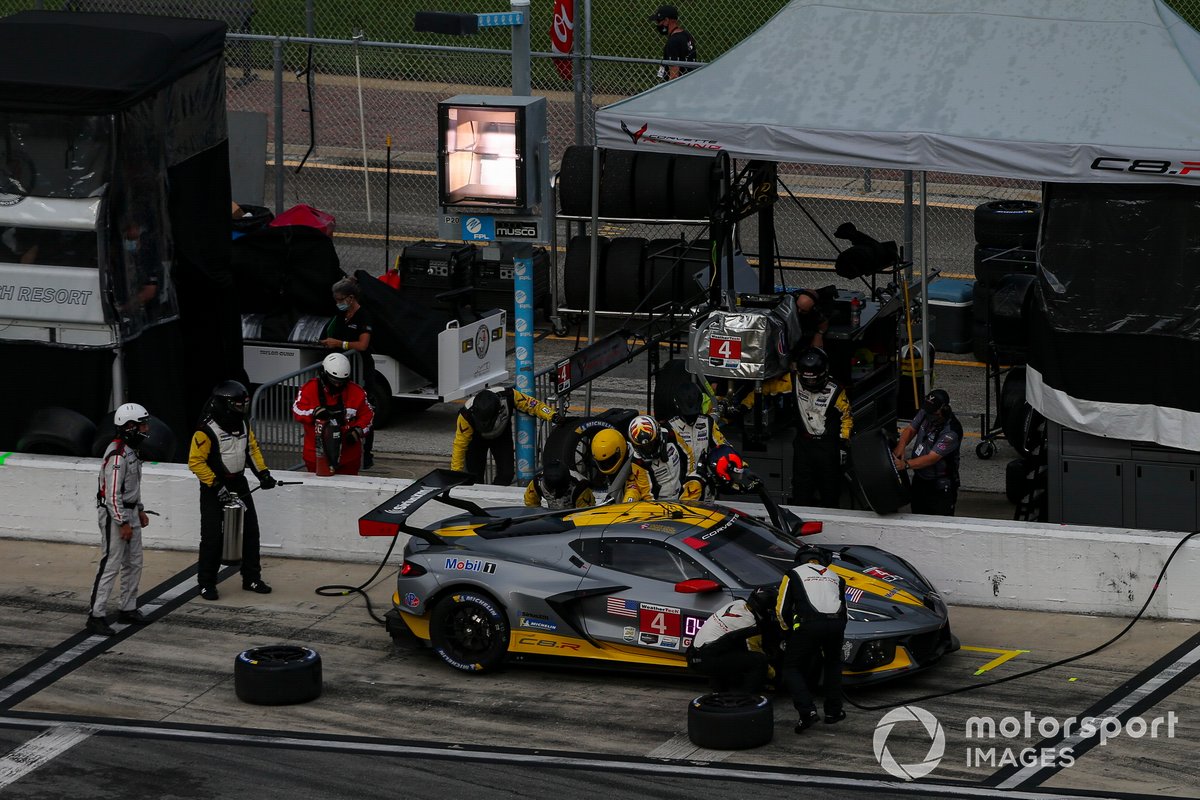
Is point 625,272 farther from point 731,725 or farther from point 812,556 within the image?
point 731,725

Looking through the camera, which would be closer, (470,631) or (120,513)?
(470,631)

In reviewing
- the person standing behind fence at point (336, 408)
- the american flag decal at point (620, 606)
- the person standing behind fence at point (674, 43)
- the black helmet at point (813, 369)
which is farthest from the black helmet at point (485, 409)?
the person standing behind fence at point (674, 43)

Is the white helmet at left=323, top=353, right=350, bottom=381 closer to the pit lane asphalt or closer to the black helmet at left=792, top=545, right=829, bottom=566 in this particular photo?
the pit lane asphalt

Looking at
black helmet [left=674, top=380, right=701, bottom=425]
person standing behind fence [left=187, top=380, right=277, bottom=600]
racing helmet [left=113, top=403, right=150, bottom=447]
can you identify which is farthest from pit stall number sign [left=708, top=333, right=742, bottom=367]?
racing helmet [left=113, top=403, right=150, bottom=447]

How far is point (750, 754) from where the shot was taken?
1155 cm

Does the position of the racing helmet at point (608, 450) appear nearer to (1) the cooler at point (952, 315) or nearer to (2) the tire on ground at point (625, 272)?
(2) the tire on ground at point (625, 272)

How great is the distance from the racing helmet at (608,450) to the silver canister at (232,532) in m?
2.87

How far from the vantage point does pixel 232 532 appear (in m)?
14.8

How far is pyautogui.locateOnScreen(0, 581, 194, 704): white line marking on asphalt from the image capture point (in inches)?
507

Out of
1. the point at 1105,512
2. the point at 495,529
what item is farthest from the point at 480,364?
the point at 1105,512

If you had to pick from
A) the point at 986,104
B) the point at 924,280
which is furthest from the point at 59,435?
the point at 986,104

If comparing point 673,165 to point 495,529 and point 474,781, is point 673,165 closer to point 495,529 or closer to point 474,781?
point 495,529

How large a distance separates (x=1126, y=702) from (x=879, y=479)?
281 centimetres

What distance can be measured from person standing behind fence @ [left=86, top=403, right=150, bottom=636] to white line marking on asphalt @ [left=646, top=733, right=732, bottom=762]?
4.48 metres
